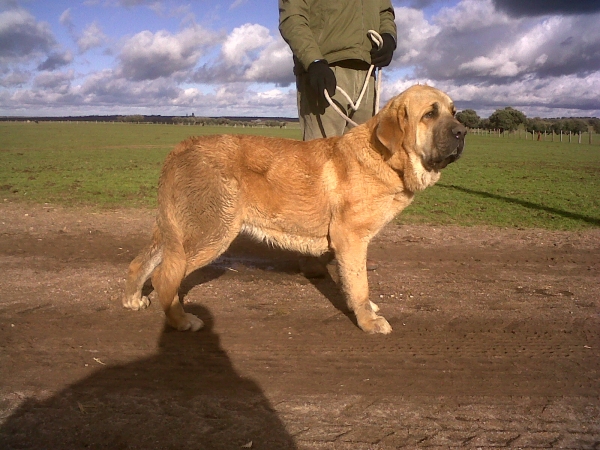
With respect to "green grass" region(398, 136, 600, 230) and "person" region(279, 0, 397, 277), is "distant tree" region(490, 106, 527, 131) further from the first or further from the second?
"person" region(279, 0, 397, 277)

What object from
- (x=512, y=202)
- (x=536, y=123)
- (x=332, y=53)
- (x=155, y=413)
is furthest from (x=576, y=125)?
(x=155, y=413)

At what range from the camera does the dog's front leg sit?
4637mm

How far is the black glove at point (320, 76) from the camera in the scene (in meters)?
5.53

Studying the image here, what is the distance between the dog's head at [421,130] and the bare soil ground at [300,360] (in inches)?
63.4

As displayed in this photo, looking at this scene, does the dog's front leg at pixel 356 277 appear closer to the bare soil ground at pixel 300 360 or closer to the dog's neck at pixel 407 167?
the bare soil ground at pixel 300 360

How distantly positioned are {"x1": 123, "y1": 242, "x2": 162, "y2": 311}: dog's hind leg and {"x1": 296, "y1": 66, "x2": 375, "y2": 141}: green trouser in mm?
2656

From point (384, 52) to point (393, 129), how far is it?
2.14 m

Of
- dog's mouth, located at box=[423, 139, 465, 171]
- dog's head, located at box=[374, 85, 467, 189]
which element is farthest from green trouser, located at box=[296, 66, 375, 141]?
dog's mouth, located at box=[423, 139, 465, 171]

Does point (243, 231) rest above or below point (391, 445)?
above

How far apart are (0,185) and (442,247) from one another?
13291 mm

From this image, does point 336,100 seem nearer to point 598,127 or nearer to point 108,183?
point 108,183

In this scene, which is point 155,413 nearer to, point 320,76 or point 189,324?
point 189,324

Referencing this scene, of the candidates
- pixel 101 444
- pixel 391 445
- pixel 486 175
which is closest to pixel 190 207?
pixel 101 444

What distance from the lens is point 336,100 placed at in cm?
628
